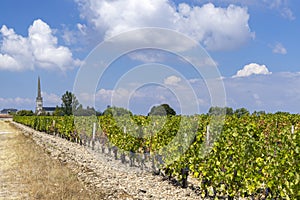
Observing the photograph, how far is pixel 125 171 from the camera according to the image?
10.7m

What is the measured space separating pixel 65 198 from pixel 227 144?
10.4ft

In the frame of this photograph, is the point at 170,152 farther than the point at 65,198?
Yes

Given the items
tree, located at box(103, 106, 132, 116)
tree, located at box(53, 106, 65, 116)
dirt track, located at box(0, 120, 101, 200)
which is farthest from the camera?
tree, located at box(53, 106, 65, 116)

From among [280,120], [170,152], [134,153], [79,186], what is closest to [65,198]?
[79,186]

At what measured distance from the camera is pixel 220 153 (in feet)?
23.5

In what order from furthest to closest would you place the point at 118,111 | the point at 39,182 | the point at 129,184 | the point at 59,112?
the point at 59,112
the point at 118,111
the point at 129,184
the point at 39,182

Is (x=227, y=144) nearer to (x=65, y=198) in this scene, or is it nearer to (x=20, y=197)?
(x=65, y=198)

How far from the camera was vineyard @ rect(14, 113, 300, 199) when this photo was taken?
6.12m

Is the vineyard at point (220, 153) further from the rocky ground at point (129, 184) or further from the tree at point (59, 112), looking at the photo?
the tree at point (59, 112)

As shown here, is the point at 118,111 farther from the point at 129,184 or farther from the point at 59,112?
the point at 59,112

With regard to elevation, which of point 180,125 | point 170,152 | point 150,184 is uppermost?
point 180,125

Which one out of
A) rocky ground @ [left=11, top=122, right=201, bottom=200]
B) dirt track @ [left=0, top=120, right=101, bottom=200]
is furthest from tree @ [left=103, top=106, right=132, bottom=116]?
dirt track @ [left=0, top=120, right=101, bottom=200]

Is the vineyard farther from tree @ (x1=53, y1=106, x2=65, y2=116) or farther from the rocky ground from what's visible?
tree @ (x1=53, y1=106, x2=65, y2=116)

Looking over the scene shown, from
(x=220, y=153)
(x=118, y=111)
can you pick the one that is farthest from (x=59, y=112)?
(x=220, y=153)
